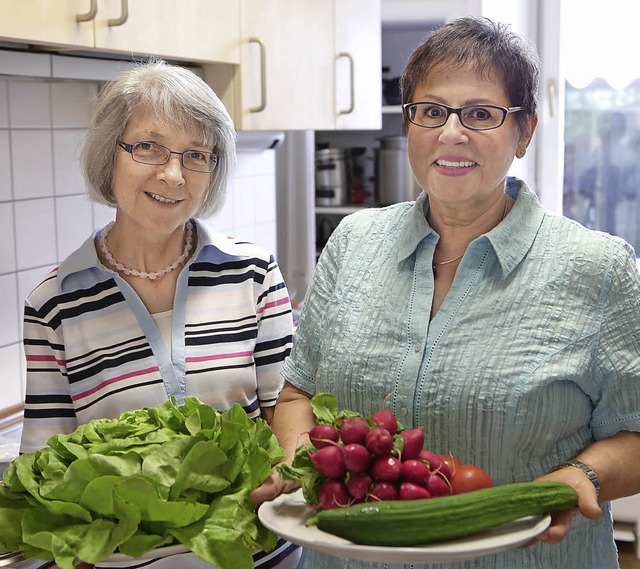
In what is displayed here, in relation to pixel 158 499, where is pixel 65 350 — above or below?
above

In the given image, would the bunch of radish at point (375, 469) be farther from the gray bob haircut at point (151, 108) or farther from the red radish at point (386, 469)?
the gray bob haircut at point (151, 108)

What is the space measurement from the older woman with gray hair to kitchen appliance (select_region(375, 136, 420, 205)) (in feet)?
6.45

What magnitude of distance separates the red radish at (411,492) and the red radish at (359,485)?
0.13 feet

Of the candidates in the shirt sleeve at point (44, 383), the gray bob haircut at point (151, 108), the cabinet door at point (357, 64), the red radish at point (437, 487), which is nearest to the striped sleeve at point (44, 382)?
the shirt sleeve at point (44, 383)

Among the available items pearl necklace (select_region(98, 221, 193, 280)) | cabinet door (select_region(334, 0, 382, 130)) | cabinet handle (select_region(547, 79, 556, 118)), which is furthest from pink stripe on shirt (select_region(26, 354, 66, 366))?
cabinet handle (select_region(547, 79, 556, 118))

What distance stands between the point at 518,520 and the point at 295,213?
2480 millimetres

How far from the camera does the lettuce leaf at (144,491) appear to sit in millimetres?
1119

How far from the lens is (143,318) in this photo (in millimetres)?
1541

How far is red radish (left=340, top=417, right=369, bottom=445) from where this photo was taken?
1072 millimetres

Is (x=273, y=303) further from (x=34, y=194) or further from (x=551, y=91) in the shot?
(x=551, y=91)

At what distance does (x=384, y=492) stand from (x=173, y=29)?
3.92ft

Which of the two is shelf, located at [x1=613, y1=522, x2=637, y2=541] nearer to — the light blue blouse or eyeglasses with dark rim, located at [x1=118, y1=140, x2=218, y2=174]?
the light blue blouse

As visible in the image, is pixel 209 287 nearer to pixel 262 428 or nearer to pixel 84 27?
pixel 262 428

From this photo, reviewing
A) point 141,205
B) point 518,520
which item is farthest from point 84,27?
point 518,520
